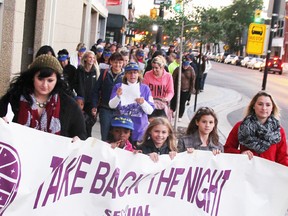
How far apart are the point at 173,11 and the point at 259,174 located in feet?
28.7

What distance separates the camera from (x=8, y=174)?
4109 millimetres

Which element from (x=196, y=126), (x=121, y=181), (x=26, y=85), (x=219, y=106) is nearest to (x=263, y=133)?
(x=196, y=126)

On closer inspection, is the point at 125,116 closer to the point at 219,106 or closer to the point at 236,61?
the point at 219,106

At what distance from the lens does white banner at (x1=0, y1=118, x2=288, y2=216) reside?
416cm

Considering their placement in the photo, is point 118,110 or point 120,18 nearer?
point 118,110

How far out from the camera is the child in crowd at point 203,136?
18.4ft

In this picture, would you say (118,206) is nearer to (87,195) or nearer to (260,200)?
(87,195)

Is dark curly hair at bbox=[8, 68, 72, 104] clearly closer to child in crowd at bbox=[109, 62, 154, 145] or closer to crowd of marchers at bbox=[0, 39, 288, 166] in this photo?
crowd of marchers at bbox=[0, 39, 288, 166]

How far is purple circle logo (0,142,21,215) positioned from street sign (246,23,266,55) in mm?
9013

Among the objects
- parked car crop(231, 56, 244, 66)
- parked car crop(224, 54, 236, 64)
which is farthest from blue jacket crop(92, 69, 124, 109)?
parked car crop(224, 54, 236, 64)

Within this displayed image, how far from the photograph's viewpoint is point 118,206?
4375 millimetres

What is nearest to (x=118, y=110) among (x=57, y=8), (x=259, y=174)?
(x=259, y=174)

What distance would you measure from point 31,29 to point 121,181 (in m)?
9.76

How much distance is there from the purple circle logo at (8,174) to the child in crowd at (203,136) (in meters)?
1.94
